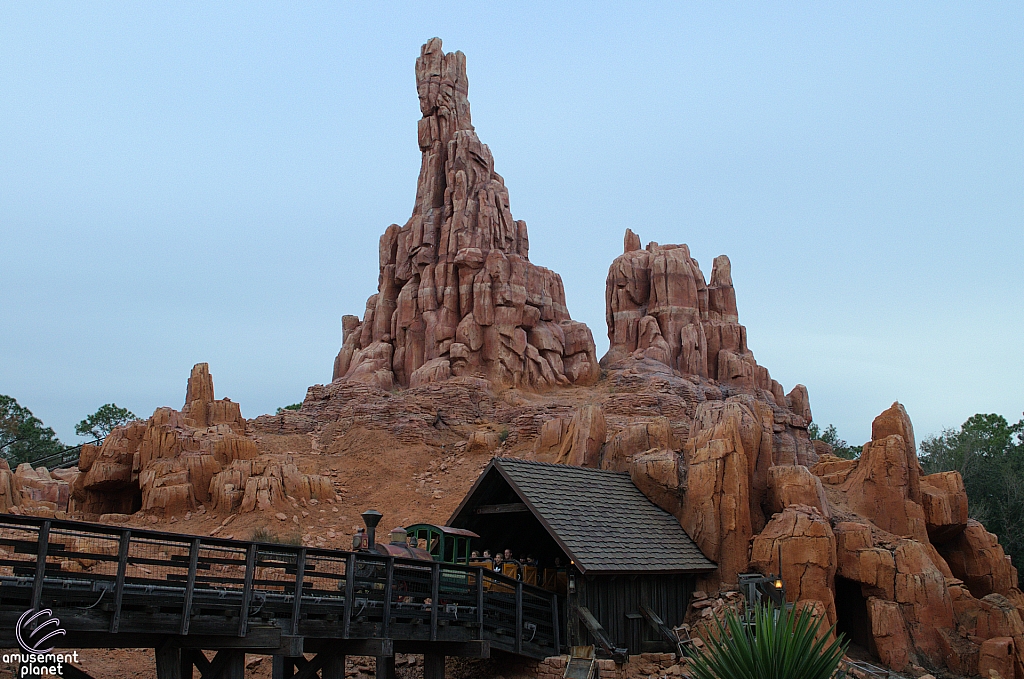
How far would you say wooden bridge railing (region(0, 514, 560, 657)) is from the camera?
1145cm

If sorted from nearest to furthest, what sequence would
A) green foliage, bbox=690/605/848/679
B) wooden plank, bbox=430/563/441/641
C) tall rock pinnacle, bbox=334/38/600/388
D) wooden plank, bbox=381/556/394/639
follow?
green foliage, bbox=690/605/848/679 < wooden plank, bbox=381/556/394/639 < wooden plank, bbox=430/563/441/641 < tall rock pinnacle, bbox=334/38/600/388

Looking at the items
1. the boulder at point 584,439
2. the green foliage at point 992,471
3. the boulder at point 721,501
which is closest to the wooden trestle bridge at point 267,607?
the boulder at point 721,501

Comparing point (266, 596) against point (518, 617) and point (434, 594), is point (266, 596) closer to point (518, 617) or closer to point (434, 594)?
point (434, 594)

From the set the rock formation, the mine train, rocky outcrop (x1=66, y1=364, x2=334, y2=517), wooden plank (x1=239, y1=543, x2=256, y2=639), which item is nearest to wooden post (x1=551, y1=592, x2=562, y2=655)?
the mine train

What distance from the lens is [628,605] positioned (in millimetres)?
19781

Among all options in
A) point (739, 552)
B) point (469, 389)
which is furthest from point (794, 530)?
point (469, 389)

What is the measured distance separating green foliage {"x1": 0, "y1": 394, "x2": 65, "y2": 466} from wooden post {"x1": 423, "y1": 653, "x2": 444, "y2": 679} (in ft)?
149

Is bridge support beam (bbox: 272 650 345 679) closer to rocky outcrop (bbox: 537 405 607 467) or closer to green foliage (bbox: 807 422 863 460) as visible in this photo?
rocky outcrop (bbox: 537 405 607 467)

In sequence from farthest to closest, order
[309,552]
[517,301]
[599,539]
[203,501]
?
1. [517,301]
2. [203,501]
3. [599,539]
4. [309,552]

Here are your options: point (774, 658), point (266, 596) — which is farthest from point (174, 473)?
point (774, 658)

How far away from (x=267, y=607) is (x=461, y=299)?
38797 millimetres

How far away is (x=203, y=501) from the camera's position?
33.7m

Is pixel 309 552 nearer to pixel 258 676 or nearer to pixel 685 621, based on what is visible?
pixel 258 676

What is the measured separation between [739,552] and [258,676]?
11.2 m
